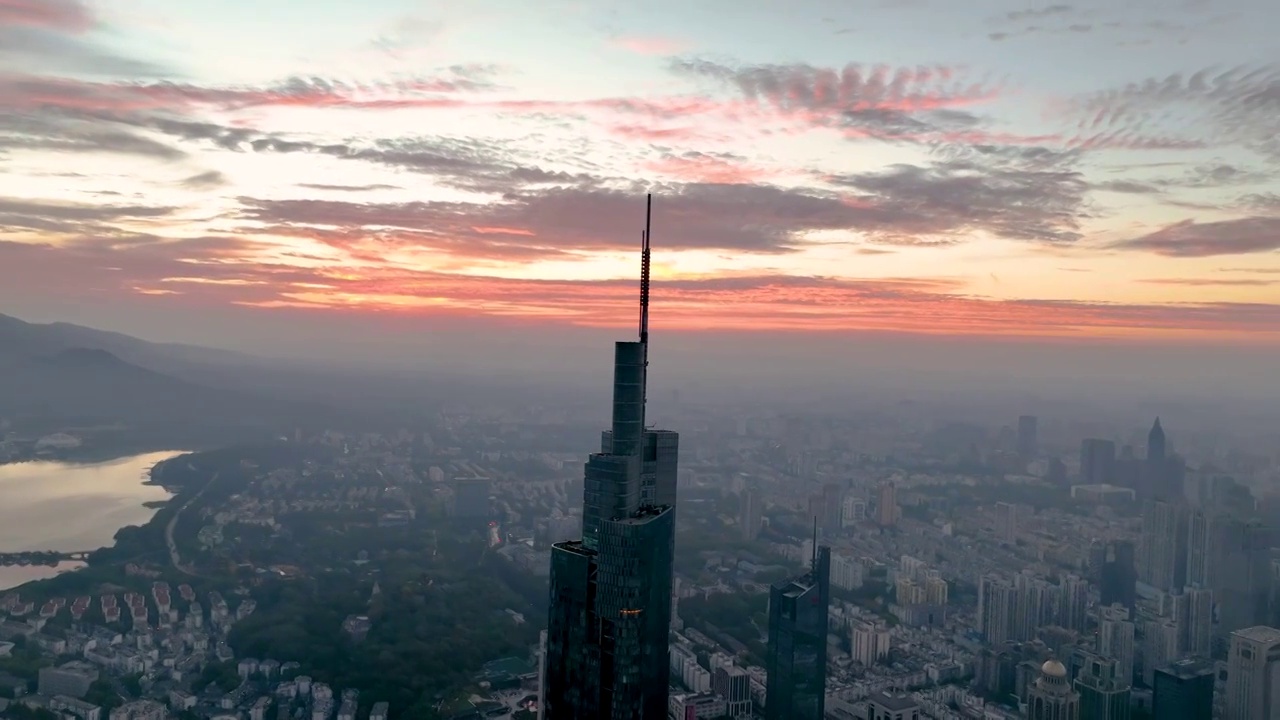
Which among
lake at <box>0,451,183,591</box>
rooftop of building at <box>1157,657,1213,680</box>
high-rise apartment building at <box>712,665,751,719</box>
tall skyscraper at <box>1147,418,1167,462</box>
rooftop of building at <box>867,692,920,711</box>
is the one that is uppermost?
tall skyscraper at <box>1147,418,1167,462</box>

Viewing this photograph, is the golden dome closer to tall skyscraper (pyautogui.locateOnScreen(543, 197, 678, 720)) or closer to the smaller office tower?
tall skyscraper (pyautogui.locateOnScreen(543, 197, 678, 720))

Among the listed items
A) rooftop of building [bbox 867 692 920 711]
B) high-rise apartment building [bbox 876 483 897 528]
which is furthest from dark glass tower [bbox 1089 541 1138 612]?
rooftop of building [bbox 867 692 920 711]

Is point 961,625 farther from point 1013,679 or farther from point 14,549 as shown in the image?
point 14,549

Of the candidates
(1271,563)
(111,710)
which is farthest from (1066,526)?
(111,710)

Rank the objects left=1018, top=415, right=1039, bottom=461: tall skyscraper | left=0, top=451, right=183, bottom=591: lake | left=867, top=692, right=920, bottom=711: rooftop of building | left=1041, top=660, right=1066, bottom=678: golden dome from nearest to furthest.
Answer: left=1041, top=660, right=1066, bottom=678: golden dome < left=867, top=692, right=920, bottom=711: rooftop of building < left=0, top=451, right=183, bottom=591: lake < left=1018, top=415, right=1039, bottom=461: tall skyscraper

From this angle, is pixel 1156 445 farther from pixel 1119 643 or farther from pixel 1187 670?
pixel 1187 670

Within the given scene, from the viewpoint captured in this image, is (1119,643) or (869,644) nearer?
(1119,643)

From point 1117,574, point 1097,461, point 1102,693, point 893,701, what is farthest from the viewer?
point 1097,461

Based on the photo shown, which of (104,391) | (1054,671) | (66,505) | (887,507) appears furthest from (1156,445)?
(104,391)
